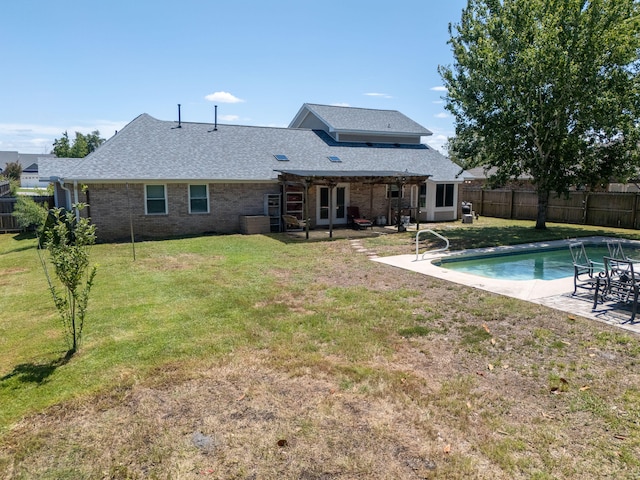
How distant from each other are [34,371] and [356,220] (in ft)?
54.5

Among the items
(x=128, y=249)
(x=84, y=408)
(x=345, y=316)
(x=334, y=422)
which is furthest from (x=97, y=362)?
(x=128, y=249)

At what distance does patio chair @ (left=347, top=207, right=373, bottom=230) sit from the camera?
2067cm

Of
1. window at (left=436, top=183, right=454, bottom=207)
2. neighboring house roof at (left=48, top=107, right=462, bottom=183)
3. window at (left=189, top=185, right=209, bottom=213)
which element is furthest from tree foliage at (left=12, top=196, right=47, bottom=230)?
window at (left=436, top=183, right=454, bottom=207)

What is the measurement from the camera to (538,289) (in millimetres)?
9219

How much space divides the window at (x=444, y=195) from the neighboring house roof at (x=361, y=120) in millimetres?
5013

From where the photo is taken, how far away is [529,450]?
12.5ft

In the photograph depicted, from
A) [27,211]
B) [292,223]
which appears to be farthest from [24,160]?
[292,223]

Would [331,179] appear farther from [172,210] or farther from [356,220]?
[172,210]

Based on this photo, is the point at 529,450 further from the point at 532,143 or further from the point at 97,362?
the point at 532,143

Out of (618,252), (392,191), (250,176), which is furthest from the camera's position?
(392,191)

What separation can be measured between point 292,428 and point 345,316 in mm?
3471

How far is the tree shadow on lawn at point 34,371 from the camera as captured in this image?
521cm

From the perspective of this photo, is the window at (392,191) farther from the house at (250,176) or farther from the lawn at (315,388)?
the lawn at (315,388)

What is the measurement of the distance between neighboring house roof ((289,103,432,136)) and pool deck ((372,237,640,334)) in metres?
14.0
